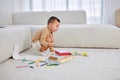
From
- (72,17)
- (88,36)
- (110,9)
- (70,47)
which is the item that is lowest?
(70,47)

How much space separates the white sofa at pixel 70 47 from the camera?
112 centimetres

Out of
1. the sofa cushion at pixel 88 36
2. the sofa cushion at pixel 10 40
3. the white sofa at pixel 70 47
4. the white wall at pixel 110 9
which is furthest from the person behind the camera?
the white wall at pixel 110 9

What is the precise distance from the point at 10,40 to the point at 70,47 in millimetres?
795

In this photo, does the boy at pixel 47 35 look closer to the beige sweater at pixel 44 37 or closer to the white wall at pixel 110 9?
the beige sweater at pixel 44 37

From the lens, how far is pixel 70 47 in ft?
6.70

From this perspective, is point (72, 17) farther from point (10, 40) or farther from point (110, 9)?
point (10, 40)

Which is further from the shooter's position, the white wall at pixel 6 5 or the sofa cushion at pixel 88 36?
the white wall at pixel 6 5

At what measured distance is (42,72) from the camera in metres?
1.18

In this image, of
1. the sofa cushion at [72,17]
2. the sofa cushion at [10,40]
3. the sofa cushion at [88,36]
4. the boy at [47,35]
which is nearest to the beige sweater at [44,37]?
the boy at [47,35]

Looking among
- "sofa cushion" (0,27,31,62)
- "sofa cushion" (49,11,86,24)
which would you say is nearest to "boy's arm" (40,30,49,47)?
"sofa cushion" (0,27,31,62)

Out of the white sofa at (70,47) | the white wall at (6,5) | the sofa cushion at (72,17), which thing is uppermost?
the white wall at (6,5)

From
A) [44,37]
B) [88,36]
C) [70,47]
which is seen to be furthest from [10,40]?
[88,36]

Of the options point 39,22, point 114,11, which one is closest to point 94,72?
point 39,22

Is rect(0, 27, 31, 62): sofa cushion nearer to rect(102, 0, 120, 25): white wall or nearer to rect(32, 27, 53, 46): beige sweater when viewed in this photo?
rect(32, 27, 53, 46): beige sweater
